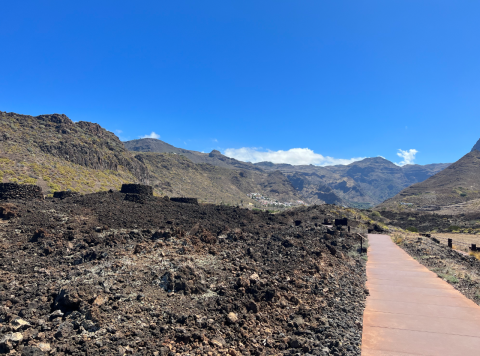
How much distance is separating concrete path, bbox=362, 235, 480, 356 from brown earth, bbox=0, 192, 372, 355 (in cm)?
37

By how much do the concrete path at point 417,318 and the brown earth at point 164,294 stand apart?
1.23 feet

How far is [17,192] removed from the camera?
15.8 m

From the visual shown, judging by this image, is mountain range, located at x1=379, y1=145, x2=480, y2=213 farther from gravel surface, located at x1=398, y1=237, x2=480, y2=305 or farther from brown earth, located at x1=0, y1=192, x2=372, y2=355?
brown earth, located at x1=0, y1=192, x2=372, y2=355

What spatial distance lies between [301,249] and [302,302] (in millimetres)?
5016

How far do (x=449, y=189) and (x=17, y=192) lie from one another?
348ft

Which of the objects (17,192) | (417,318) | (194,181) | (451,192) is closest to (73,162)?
(17,192)

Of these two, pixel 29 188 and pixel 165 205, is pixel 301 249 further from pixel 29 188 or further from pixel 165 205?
pixel 29 188

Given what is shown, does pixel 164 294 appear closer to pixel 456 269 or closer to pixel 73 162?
pixel 456 269

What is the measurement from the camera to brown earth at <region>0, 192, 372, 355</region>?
14.1 ft

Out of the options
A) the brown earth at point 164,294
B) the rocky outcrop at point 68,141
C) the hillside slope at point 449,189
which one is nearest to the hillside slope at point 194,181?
the rocky outcrop at point 68,141

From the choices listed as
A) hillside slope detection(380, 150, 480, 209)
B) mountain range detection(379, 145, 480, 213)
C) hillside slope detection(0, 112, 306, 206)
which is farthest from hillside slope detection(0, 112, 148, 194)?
hillside slope detection(380, 150, 480, 209)

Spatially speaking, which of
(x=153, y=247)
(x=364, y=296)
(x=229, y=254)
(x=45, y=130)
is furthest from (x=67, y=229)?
(x=45, y=130)

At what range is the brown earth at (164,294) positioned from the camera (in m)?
4.30

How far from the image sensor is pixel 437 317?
6.07 m
